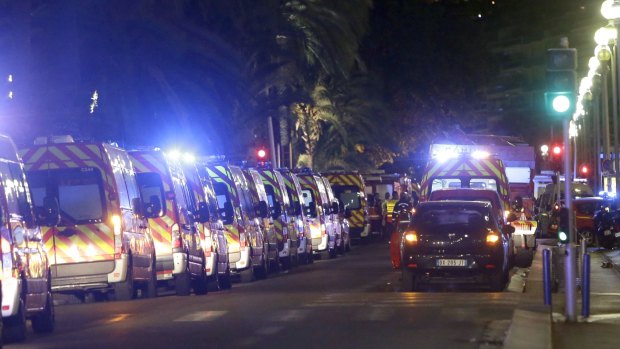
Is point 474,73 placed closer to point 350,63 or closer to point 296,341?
point 350,63

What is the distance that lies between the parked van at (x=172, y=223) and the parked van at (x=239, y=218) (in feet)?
9.05

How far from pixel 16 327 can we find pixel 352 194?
3242cm

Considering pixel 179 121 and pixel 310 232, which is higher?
pixel 179 121

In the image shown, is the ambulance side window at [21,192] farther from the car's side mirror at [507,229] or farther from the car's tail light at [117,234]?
the car's side mirror at [507,229]

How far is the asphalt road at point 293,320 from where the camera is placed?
13.8 m

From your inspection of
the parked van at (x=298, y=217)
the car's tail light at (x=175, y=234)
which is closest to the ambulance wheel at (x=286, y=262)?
the parked van at (x=298, y=217)

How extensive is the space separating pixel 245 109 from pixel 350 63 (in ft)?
27.4

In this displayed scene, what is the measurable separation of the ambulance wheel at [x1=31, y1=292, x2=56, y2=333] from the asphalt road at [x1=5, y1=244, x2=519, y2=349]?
0.37 ft

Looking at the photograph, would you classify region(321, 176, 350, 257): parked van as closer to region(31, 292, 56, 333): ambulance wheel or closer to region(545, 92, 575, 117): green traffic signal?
region(545, 92, 575, 117): green traffic signal

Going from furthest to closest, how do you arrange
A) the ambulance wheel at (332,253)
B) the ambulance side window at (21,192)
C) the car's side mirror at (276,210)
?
the ambulance wheel at (332,253) < the car's side mirror at (276,210) < the ambulance side window at (21,192)

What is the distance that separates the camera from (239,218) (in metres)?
26.1

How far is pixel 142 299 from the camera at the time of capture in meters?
20.8

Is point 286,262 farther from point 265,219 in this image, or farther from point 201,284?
point 201,284

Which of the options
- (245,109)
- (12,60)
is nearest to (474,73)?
(245,109)
